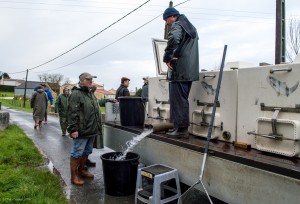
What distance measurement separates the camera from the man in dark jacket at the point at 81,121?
4.81m

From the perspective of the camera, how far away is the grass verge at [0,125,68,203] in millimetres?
4086

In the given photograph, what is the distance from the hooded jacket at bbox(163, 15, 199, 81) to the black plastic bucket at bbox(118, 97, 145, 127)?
1.26 m

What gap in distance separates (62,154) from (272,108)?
5.40 meters

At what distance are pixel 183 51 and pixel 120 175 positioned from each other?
193 centimetres

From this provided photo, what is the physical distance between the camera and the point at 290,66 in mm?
2846

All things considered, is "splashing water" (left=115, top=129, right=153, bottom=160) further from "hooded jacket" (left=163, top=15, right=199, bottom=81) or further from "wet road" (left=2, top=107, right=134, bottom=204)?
"hooded jacket" (left=163, top=15, right=199, bottom=81)

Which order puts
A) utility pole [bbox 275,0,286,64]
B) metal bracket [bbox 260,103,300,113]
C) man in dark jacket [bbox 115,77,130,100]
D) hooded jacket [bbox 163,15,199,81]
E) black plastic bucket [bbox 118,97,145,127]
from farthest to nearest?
man in dark jacket [bbox 115,77,130,100]
utility pole [bbox 275,0,286,64]
black plastic bucket [bbox 118,97,145,127]
hooded jacket [bbox 163,15,199,81]
metal bracket [bbox 260,103,300,113]

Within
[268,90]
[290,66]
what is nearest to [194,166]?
[268,90]

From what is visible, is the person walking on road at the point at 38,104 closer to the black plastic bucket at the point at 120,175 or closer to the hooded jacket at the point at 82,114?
the hooded jacket at the point at 82,114

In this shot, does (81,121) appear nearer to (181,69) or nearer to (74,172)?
(74,172)

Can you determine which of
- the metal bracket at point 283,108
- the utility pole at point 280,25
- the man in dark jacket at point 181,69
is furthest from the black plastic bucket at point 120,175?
the utility pole at point 280,25

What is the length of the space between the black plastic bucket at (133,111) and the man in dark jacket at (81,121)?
449mm

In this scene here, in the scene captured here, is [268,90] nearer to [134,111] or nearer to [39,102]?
[134,111]

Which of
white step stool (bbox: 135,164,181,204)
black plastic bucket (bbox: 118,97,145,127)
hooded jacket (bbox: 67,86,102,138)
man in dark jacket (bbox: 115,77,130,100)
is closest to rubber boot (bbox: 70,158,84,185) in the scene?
hooded jacket (bbox: 67,86,102,138)
